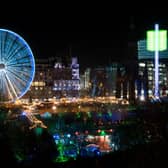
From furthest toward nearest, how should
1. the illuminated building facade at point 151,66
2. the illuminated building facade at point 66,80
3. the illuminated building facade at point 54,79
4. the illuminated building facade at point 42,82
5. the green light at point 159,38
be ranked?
the illuminated building facade at point 151,66 → the illuminated building facade at point 66,80 → the illuminated building facade at point 54,79 → the illuminated building facade at point 42,82 → the green light at point 159,38

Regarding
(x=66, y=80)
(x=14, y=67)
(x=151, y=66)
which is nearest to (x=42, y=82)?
(x=66, y=80)

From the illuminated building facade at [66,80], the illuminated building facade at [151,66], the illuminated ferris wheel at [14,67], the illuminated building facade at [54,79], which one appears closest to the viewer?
the illuminated ferris wheel at [14,67]

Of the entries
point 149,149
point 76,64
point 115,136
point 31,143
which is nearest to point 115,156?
point 149,149

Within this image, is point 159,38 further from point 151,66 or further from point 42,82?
point 151,66

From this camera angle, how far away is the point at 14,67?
17.7 m

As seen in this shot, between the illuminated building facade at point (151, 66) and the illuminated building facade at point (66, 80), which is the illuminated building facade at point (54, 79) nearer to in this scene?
the illuminated building facade at point (66, 80)

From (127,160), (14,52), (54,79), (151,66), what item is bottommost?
(127,160)

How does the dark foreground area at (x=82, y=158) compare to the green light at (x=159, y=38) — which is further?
the green light at (x=159, y=38)

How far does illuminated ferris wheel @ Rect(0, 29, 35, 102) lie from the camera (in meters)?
17.2

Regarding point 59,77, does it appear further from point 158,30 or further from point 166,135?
point 166,135

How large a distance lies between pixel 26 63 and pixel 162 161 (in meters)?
13.3

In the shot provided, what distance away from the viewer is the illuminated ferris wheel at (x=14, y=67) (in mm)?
17191

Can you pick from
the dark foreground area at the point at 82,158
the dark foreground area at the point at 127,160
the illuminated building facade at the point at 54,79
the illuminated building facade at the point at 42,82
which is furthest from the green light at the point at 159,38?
the dark foreground area at the point at 127,160

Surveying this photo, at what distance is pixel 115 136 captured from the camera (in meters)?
12.2
